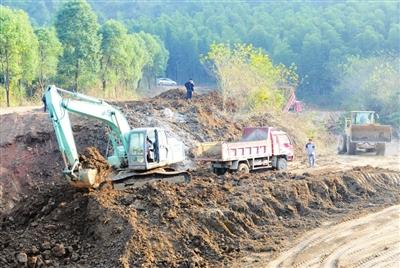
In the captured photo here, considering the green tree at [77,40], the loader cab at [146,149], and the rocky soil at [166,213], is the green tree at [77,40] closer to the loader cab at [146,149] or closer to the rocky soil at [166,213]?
the rocky soil at [166,213]

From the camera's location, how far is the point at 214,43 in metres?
39.4

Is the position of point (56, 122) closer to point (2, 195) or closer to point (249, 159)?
point (2, 195)

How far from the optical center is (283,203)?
17.2 m

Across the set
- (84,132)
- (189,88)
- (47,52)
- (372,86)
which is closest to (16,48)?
(47,52)

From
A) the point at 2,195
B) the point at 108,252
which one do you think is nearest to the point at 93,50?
the point at 2,195

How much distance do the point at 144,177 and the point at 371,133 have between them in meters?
16.9

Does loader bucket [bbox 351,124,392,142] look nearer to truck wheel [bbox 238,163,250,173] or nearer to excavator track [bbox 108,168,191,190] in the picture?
truck wheel [bbox 238,163,250,173]

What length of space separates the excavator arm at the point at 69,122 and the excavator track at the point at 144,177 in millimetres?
574

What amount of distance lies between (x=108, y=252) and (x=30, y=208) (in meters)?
3.87

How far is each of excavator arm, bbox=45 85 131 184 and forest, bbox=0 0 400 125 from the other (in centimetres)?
1850

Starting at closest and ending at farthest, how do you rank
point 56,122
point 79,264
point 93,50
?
point 79,264 < point 56,122 < point 93,50

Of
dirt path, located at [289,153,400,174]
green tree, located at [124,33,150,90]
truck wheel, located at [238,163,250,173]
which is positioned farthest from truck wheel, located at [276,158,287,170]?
green tree, located at [124,33,150,90]

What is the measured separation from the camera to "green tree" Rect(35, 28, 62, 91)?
38969 mm

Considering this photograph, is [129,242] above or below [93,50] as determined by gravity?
below
